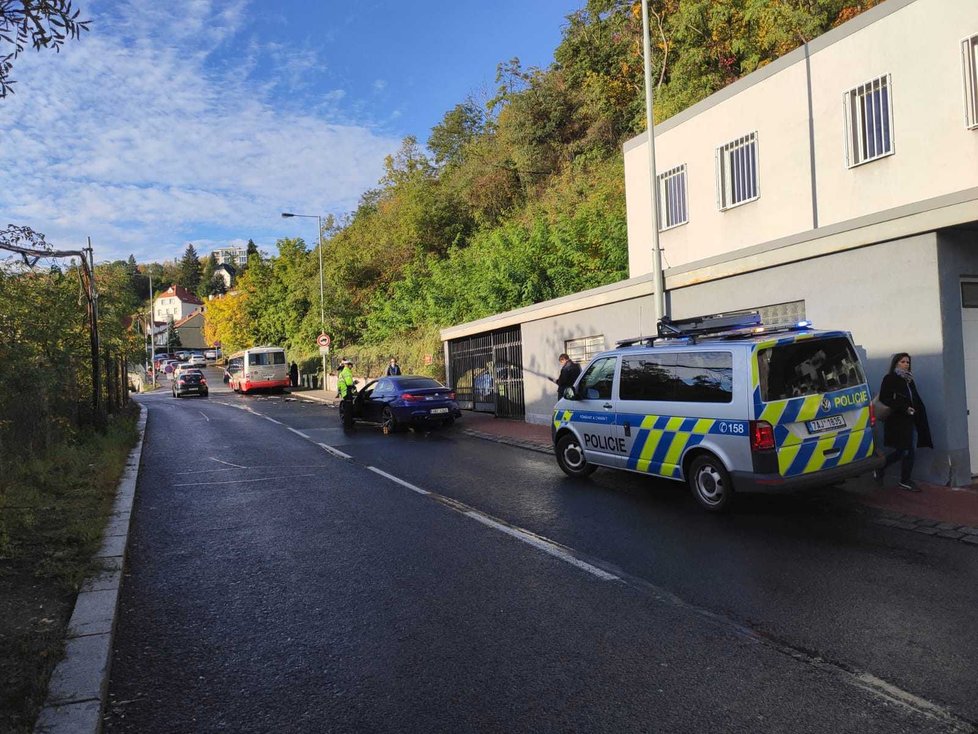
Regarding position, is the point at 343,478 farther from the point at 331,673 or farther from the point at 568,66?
the point at 568,66

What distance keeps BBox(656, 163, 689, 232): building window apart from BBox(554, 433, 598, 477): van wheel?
7583 mm

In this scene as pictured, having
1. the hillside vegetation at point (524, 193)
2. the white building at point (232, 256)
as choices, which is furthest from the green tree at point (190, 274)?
the hillside vegetation at point (524, 193)

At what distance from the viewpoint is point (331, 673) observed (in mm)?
3977

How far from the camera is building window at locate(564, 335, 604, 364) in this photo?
49.6ft

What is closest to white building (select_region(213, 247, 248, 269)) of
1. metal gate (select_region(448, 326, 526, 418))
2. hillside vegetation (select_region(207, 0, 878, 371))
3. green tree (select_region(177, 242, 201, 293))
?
green tree (select_region(177, 242, 201, 293))

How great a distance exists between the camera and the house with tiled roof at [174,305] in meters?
133

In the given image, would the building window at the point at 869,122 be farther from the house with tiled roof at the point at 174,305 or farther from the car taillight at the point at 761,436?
the house with tiled roof at the point at 174,305

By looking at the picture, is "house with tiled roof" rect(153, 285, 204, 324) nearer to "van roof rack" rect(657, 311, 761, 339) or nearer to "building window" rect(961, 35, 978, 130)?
"van roof rack" rect(657, 311, 761, 339)

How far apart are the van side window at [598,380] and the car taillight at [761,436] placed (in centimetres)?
243

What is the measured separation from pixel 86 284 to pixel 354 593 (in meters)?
12.8

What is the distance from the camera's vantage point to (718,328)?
8.20 metres

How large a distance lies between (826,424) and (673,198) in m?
10.1

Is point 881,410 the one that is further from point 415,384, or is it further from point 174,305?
point 174,305

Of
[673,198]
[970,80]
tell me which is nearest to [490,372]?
[673,198]
